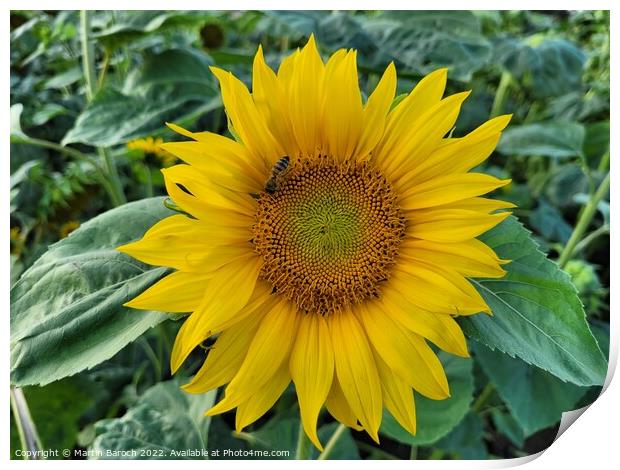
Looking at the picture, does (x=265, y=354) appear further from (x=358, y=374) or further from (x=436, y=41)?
(x=436, y=41)

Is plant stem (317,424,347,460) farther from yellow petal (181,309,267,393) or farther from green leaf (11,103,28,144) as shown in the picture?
green leaf (11,103,28,144)

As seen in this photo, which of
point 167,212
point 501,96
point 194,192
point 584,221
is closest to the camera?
point 194,192

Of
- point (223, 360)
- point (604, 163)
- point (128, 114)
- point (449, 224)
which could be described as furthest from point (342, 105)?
point (604, 163)

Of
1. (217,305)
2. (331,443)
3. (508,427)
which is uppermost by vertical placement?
(217,305)

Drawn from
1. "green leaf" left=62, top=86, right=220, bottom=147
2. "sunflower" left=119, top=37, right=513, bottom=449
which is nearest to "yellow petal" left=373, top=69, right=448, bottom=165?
"sunflower" left=119, top=37, right=513, bottom=449
